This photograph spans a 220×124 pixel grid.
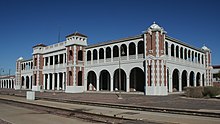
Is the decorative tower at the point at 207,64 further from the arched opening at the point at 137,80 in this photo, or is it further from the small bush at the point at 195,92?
the small bush at the point at 195,92

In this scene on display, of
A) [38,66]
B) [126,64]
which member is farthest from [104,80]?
[38,66]

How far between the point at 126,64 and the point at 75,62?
12270mm

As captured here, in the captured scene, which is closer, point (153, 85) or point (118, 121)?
point (118, 121)

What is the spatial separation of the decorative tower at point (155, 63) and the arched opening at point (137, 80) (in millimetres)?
7242

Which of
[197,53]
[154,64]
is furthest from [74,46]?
[197,53]

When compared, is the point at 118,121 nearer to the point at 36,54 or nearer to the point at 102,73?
the point at 102,73

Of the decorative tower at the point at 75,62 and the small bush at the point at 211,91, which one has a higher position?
the decorative tower at the point at 75,62

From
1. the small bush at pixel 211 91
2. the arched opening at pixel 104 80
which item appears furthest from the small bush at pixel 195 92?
the arched opening at pixel 104 80

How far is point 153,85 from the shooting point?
1367 inches

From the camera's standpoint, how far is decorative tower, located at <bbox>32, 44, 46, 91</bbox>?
6122 centimetres

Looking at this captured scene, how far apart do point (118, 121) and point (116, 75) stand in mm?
32811

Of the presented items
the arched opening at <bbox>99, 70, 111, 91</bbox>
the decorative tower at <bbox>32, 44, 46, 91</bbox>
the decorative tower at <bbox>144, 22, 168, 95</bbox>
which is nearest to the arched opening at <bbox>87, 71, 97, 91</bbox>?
the arched opening at <bbox>99, 70, 111, 91</bbox>

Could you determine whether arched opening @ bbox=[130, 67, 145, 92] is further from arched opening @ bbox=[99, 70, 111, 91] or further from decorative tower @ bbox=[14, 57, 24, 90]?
decorative tower @ bbox=[14, 57, 24, 90]

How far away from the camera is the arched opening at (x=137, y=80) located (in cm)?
4291
